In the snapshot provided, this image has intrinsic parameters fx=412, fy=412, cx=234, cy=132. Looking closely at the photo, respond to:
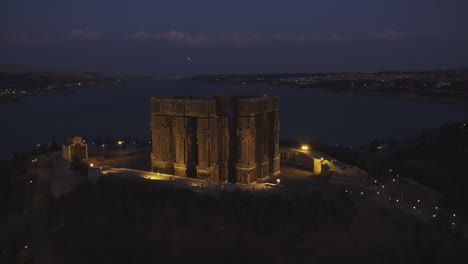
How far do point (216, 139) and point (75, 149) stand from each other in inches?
340

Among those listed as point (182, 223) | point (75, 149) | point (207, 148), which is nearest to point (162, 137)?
point (207, 148)

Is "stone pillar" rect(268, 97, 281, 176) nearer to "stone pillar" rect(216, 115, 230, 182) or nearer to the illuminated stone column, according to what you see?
"stone pillar" rect(216, 115, 230, 182)

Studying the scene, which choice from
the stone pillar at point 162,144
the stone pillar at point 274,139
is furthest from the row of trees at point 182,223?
the stone pillar at point 274,139

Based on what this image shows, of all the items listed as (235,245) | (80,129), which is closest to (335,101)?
(80,129)

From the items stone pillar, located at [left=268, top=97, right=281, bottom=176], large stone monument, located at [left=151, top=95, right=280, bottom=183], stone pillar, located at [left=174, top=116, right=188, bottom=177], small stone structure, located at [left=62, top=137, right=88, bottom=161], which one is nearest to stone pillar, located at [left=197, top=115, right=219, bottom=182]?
large stone monument, located at [left=151, top=95, right=280, bottom=183]

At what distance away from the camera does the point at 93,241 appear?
1298 cm

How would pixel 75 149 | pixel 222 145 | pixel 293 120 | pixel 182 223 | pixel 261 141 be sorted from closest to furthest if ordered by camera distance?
1. pixel 182 223
2. pixel 222 145
3. pixel 261 141
4. pixel 75 149
5. pixel 293 120

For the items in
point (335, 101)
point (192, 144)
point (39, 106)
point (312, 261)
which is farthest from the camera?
point (335, 101)

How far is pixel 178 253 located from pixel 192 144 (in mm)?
5466

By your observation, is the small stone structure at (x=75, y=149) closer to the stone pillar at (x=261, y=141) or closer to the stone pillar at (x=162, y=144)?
the stone pillar at (x=162, y=144)

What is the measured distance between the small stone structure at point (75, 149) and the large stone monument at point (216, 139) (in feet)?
18.2

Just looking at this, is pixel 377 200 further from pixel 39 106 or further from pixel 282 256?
pixel 39 106

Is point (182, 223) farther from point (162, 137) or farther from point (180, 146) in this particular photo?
point (162, 137)

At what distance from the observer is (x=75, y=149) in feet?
68.2
